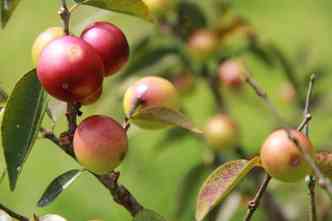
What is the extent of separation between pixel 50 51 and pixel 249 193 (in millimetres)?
1095

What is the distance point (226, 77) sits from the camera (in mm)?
1923

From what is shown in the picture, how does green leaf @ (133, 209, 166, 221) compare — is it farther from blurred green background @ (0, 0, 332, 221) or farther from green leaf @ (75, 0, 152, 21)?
blurred green background @ (0, 0, 332, 221)

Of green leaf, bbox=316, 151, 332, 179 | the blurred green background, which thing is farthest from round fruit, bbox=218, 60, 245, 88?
green leaf, bbox=316, 151, 332, 179

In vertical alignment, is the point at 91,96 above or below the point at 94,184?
above

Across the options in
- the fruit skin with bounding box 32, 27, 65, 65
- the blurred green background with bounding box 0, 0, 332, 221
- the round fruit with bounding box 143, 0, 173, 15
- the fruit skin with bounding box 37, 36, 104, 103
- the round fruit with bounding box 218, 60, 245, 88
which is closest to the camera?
the fruit skin with bounding box 37, 36, 104, 103

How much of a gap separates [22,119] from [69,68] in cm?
12

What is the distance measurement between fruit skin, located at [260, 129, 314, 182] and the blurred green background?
97 centimetres

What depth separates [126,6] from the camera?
1062 mm

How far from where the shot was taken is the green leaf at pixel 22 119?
3.28ft

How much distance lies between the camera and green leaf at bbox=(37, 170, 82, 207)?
103 cm

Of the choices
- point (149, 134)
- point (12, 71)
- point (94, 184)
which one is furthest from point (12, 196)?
point (12, 71)

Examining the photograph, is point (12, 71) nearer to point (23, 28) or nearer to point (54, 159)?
point (23, 28)

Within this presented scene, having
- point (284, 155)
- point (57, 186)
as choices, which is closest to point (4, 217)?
point (57, 186)

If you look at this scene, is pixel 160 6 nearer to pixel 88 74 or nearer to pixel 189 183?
pixel 189 183
